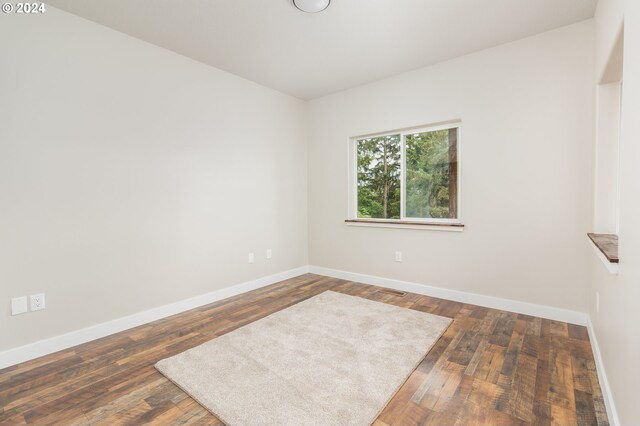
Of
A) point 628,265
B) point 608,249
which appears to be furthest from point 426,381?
point 608,249

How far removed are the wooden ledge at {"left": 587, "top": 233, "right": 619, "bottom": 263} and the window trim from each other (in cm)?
112

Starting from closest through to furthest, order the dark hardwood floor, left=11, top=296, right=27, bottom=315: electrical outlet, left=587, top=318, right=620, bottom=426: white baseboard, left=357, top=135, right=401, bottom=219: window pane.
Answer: left=587, top=318, right=620, bottom=426: white baseboard
the dark hardwood floor
left=11, top=296, right=27, bottom=315: electrical outlet
left=357, top=135, right=401, bottom=219: window pane

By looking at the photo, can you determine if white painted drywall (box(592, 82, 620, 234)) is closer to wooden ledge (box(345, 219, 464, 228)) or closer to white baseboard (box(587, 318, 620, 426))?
white baseboard (box(587, 318, 620, 426))

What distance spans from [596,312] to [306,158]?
3555 mm

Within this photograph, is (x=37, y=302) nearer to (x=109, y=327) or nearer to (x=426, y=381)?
(x=109, y=327)

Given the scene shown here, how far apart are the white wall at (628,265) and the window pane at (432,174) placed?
1.65 metres

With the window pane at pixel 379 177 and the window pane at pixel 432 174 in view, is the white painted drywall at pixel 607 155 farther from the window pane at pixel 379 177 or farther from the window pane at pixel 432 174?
the window pane at pixel 379 177

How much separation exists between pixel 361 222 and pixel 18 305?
3.28m

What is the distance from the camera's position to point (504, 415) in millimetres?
1514

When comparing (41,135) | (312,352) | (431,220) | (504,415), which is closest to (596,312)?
(504,415)

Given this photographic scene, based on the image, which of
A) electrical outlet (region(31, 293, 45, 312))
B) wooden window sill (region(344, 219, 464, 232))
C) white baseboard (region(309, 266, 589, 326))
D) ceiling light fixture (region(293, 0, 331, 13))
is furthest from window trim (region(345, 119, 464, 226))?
electrical outlet (region(31, 293, 45, 312))

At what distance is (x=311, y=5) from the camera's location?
2199 millimetres

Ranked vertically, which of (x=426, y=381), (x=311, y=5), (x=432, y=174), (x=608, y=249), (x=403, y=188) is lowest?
(x=426, y=381)

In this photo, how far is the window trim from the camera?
320cm
